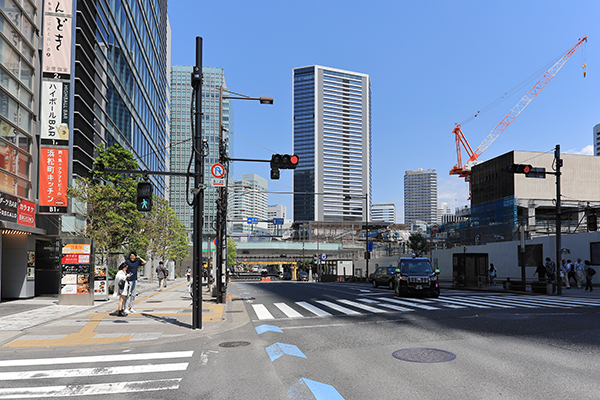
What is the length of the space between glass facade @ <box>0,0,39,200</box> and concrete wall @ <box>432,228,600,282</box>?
30.2 meters

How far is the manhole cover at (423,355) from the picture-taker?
8258 mm

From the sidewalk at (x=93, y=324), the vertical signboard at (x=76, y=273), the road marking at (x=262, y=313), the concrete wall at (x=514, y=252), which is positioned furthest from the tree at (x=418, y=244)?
the vertical signboard at (x=76, y=273)

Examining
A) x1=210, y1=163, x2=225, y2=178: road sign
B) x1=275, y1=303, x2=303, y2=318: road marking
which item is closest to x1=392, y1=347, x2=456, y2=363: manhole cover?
x1=275, y1=303, x2=303, y2=318: road marking

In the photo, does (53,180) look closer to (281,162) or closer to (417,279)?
(281,162)

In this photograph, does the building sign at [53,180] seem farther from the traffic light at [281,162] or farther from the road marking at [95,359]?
the road marking at [95,359]

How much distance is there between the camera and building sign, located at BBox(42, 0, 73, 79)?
76.5 ft

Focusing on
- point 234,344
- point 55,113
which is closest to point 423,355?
point 234,344

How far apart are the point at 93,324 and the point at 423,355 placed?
10061 mm

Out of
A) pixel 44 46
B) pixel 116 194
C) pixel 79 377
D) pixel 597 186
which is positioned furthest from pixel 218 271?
pixel 597 186

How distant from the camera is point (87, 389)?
6.89 meters

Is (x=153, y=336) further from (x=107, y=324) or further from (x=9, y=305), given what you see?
(x=9, y=305)

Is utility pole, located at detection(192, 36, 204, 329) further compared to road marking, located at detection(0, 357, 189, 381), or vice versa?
utility pole, located at detection(192, 36, 204, 329)

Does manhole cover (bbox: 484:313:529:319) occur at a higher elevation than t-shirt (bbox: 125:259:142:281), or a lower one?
lower

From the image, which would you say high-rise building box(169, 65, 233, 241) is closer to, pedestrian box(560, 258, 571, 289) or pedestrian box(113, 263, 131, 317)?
pedestrian box(560, 258, 571, 289)
